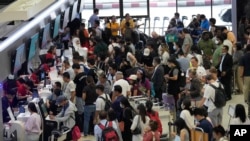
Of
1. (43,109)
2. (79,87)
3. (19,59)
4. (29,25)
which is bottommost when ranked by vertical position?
(43,109)

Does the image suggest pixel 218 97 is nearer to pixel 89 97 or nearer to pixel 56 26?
pixel 89 97

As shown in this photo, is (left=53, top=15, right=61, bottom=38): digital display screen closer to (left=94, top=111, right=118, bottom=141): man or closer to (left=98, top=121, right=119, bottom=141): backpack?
(left=94, top=111, right=118, bottom=141): man

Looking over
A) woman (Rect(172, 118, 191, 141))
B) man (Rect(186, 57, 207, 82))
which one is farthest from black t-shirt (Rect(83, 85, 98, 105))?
woman (Rect(172, 118, 191, 141))

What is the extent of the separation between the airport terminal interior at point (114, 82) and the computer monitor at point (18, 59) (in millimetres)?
25

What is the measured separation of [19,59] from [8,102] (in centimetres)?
150

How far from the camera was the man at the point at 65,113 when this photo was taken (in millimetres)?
11930

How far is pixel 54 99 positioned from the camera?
12.5 metres

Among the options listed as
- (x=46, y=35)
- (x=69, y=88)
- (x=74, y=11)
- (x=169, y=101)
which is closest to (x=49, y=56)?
(x=46, y=35)

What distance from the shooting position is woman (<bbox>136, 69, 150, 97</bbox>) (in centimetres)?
1338

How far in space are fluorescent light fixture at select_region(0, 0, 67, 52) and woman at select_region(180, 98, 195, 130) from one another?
13.1 ft

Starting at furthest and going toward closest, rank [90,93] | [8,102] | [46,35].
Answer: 1. [46,35]
2. [8,102]
3. [90,93]

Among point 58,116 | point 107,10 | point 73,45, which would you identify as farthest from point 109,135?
point 107,10

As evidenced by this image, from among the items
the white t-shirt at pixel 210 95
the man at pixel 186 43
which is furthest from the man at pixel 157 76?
the white t-shirt at pixel 210 95

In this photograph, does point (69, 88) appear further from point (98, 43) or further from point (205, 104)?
point (98, 43)
